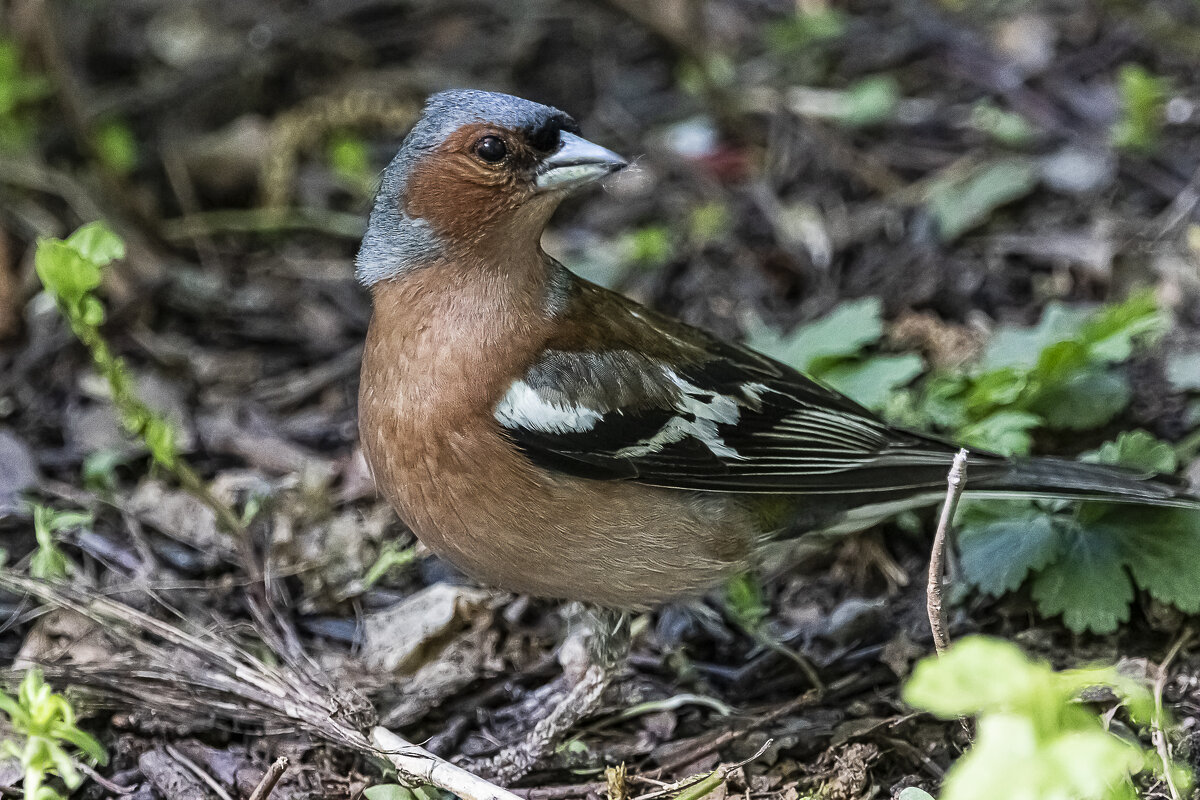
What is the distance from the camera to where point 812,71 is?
6828mm

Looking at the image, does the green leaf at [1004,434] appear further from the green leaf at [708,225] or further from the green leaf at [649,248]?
the green leaf at [708,225]

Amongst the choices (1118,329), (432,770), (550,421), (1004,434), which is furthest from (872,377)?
(432,770)

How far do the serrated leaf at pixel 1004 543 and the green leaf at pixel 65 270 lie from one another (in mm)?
2667

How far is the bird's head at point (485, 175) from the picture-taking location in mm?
3391

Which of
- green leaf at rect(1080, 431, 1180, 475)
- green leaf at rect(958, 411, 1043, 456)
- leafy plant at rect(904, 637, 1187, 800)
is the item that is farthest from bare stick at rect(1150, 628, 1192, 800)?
leafy plant at rect(904, 637, 1187, 800)

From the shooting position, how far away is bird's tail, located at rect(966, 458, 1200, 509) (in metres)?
3.60

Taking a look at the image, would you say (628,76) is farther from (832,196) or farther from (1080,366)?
(1080,366)

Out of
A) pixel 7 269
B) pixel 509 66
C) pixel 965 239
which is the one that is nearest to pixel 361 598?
pixel 7 269

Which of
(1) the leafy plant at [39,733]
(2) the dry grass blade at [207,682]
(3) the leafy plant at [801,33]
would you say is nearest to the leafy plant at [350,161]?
(3) the leafy plant at [801,33]

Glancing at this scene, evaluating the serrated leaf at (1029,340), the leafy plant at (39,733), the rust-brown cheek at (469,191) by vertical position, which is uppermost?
the rust-brown cheek at (469,191)

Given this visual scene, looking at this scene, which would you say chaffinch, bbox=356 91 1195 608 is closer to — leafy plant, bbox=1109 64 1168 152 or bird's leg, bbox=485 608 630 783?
bird's leg, bbox=485 608 630 783

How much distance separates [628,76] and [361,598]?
3.96 meters

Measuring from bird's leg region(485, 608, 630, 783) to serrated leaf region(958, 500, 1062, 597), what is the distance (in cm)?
106

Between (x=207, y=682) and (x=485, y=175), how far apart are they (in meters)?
1.60
